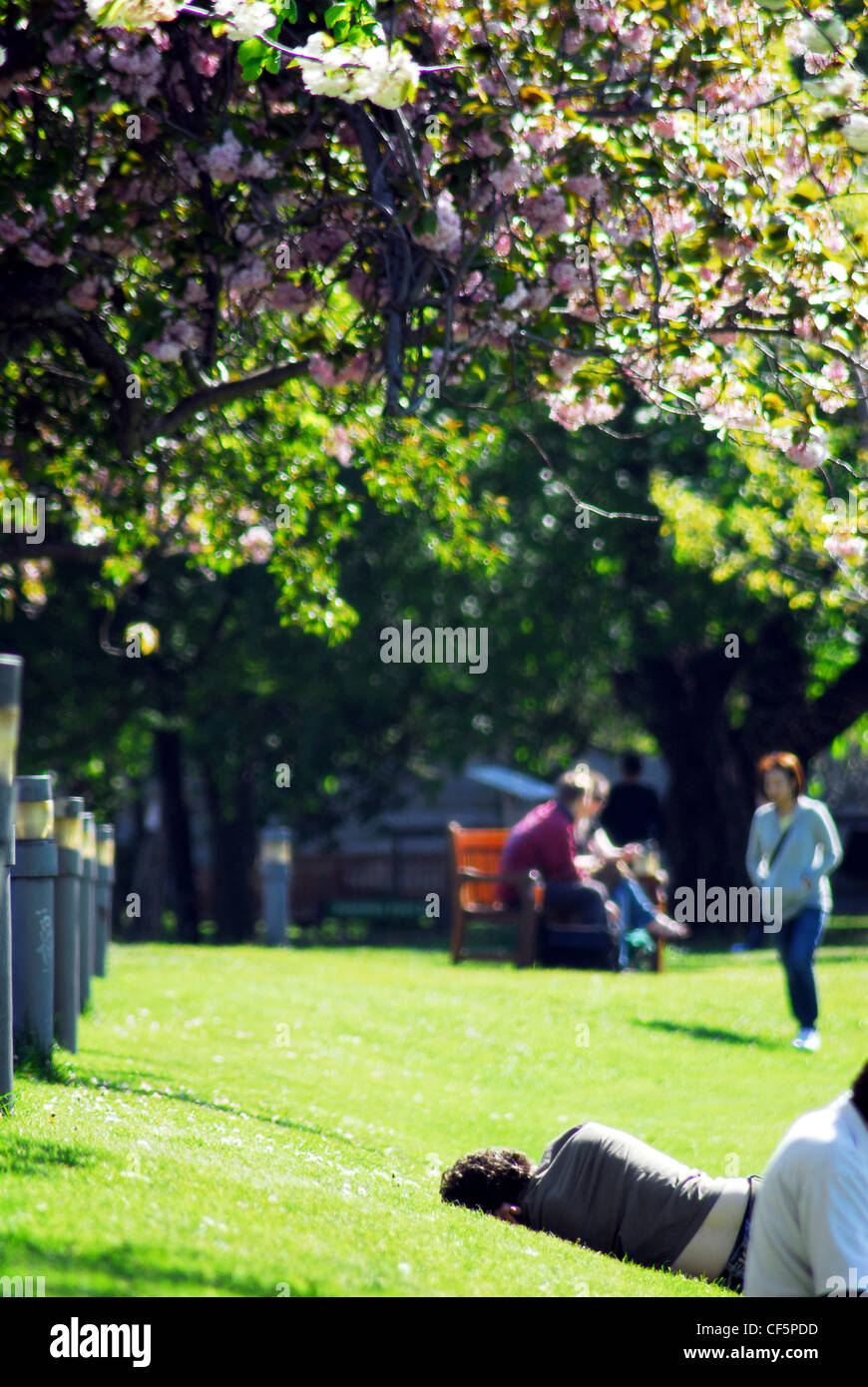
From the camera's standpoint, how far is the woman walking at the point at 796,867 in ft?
35.8

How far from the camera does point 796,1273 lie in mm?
3945

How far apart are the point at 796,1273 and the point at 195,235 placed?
597 cm

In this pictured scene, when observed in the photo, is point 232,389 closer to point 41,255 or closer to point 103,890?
point 41,255

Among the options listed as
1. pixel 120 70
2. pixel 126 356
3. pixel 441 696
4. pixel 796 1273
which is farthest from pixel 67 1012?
pixel 441 696

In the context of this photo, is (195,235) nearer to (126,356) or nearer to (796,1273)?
(126,356)

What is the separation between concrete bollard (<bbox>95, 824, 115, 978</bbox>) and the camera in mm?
12070

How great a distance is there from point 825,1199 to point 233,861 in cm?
Answer: 2400

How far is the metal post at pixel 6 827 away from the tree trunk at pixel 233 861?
2080cm

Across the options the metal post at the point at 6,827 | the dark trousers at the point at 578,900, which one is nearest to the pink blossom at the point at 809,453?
the metal post at the point at 6,827

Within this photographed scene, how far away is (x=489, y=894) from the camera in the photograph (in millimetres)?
16469

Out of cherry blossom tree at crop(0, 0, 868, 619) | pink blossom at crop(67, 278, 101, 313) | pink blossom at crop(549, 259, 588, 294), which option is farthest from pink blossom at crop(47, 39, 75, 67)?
pink blossom at crop(549, 259, 588, 294)

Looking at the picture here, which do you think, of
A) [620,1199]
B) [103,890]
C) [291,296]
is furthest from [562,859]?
[620,1199]

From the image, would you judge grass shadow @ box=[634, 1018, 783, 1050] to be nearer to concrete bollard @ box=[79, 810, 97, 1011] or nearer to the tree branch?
concrete bollard @ box=[79, 810, 97, 1011]
